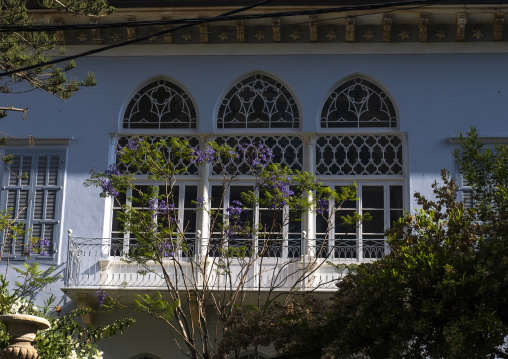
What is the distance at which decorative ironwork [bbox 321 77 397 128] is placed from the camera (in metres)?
16.9

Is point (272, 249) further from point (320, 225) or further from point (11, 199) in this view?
point (11, 199)

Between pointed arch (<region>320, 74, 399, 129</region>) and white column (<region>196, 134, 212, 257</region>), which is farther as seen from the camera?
pointed arch (<region>320, 74, 399, 129</region>)

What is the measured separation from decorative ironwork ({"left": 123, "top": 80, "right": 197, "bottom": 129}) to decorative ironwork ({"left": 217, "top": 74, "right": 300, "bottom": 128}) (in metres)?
0.60

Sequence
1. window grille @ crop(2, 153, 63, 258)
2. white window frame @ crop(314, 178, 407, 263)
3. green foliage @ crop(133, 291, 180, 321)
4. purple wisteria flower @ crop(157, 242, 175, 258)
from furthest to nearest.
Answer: window grille @ crop(2, 153, 63, 258), white window frame @ crop(314, 178, 407, 263), purple wisteria flower @ crop(157, 242, 175, 258), green foliage @ crop(133, 291, 180, 321)

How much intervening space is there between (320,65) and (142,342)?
553 centimetres

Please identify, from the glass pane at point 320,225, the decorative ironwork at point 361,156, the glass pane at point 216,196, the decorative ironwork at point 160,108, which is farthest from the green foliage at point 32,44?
the glass pane at point 320,225

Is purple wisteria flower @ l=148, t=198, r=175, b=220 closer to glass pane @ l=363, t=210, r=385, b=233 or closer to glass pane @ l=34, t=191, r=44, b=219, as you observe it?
glass pane @ l=34, t=191, r=44, b=219

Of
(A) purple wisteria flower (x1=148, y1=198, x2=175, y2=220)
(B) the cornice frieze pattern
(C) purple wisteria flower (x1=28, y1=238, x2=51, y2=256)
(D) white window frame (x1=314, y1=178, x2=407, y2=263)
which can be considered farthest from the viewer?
(B) the cornice frieze pattern

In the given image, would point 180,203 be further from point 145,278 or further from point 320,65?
point 320,65

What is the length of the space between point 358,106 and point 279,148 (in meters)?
1.53

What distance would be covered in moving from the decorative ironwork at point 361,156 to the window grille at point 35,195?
4435 millimetres

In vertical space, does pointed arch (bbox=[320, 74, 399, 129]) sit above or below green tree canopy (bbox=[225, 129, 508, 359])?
above

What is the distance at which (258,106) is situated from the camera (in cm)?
1708

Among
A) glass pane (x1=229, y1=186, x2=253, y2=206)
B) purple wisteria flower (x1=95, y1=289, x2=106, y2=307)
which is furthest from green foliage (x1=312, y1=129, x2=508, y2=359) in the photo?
glass pane (x1=229, y1=186, x2=253, y2=206)
